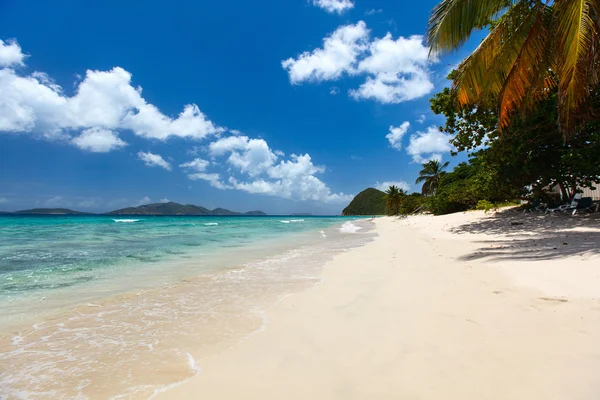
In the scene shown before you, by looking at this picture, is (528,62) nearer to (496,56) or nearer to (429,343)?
(496,56)

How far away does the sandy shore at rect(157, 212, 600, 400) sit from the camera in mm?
2074

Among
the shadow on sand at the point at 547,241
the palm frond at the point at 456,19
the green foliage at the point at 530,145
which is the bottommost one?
the shadow on sand at the point at 547,241

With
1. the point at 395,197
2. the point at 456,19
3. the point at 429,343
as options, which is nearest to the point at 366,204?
the point at 395,197

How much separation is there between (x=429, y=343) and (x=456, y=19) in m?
8.17

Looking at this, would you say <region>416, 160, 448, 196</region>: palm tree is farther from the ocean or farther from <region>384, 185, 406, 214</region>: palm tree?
the ocean

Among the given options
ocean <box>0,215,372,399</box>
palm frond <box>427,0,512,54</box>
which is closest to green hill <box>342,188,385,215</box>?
palm frond <box>427,0,512,54</box>

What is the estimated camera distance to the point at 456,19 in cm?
741

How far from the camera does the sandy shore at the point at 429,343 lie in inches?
81.7

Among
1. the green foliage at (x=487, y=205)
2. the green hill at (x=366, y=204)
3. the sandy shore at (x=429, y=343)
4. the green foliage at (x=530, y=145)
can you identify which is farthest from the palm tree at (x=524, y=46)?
the green hill at (x=366, y=204)

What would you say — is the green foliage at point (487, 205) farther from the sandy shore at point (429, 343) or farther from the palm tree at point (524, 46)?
the sandy shore at point (429, 343)

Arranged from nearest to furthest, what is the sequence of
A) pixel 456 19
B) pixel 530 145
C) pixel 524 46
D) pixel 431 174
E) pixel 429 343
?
pixel 429 343
pixel 524 46
pixel 456 19
pixel 530 145
pixel 431 174

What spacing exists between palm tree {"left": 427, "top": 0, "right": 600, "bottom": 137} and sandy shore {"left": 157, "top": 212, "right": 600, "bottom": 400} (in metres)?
3.85

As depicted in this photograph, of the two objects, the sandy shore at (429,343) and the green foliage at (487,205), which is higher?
the green foliage at (487,205)

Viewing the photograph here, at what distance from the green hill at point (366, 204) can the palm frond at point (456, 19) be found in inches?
5930
